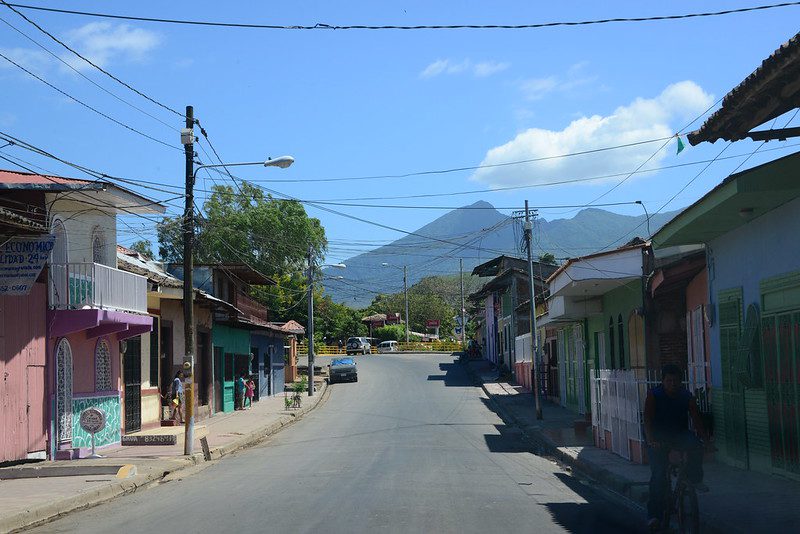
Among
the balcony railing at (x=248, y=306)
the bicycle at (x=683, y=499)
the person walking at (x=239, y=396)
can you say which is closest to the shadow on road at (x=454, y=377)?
the balcony railing at (x=248, y=306)

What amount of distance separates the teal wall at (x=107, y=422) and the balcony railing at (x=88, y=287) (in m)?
2.31

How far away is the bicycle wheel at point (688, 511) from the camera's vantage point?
8836mm

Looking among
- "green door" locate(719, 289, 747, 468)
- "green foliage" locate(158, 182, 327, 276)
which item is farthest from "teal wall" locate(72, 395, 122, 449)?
"green foliage" locate(158, 182, 327, 276)

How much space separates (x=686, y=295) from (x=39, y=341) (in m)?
14.1

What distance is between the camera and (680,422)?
9375 mm

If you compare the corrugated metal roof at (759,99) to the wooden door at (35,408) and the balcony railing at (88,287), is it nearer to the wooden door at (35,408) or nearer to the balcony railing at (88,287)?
the balcony railing at (88,287)

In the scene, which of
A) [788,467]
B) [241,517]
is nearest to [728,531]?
[788,467]

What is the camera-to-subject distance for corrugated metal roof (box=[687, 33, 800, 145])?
8.77 metres

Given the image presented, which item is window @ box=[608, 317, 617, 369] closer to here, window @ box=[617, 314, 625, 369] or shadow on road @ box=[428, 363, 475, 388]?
window @ box=[617, 314, 625, 369]

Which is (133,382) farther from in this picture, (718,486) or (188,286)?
(718,486)

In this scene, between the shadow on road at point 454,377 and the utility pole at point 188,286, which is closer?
the utility pole at point 188,286

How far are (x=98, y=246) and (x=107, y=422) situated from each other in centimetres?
443

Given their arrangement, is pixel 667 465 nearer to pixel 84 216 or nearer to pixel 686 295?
pixel 686 295

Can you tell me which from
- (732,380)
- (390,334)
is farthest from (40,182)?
(390,334)
